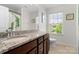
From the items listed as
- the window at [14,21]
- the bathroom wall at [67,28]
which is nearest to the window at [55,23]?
the bathroom wall at [67,28]

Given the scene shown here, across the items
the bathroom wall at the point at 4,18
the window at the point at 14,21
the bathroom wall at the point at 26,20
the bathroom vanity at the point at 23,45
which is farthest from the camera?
the bathroom wall at the point at 26,20

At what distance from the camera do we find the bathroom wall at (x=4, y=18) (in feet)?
5.19

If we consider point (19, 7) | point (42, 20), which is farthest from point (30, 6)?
point (42, 20)

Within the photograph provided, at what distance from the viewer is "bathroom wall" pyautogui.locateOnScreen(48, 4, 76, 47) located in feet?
5.72

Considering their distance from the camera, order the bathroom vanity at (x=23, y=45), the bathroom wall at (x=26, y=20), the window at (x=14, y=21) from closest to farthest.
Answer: the bathroom vanity at (x=23, y=45)
the window at (x=14, y=21)
the bathroom wall at (x=26, y=20)

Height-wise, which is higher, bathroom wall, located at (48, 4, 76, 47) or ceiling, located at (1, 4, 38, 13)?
ceiling, located at (1, 4, 38, 13)

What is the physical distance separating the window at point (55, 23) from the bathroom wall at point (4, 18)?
76 centimetres

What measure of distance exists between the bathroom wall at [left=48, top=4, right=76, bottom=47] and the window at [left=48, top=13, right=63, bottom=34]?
0.24 ft

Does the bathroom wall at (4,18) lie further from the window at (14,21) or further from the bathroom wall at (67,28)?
the bathroom wall at (67,28)

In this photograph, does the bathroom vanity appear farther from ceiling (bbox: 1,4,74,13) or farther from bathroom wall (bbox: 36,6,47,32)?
ceiling (bbox: 1,4,74,13)

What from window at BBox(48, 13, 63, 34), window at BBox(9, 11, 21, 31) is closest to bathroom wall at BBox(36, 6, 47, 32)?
window at BBox(48, 13, 63, 34)

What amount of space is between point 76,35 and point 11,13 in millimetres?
1096

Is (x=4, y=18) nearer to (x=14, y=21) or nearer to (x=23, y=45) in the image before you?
(x=14, y=21)
